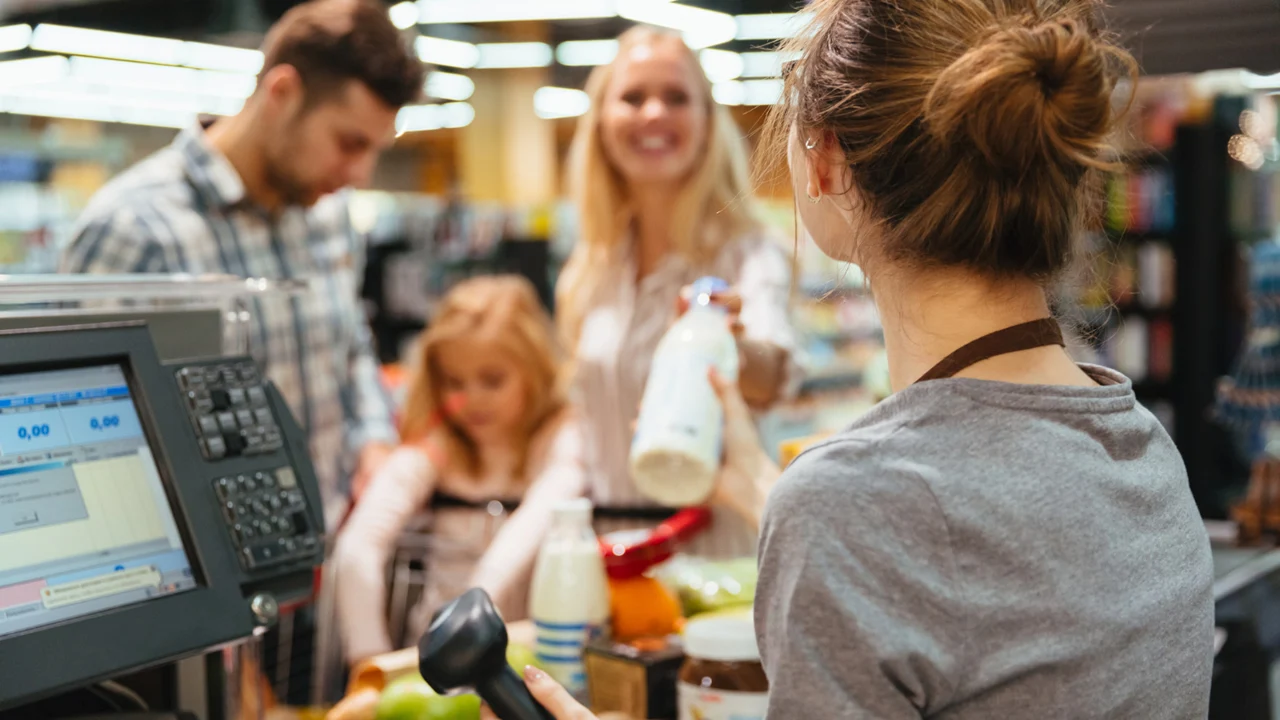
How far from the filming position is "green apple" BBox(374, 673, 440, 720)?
1.22m

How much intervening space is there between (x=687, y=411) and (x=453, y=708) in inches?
17.0

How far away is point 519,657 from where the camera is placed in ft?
4.41

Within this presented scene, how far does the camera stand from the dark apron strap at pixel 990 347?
881 mm

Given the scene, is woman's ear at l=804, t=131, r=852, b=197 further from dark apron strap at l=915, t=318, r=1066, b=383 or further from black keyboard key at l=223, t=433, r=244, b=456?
black keyboard key at l=223, t=433, r=244, b=456

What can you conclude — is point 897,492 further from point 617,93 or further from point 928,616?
point 617,93

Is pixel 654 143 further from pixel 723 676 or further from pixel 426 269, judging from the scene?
pixel 426 269

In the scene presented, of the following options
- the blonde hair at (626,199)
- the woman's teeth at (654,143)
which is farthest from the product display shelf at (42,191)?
the woman's teeth at (654,143)

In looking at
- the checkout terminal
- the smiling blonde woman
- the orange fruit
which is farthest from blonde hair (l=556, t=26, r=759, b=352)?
the checkout terminal

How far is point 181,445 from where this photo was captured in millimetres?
1075

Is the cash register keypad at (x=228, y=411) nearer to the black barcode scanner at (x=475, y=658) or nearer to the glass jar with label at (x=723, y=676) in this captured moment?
the black barcode scanner at (x=475, y=658)

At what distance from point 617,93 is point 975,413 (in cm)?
151

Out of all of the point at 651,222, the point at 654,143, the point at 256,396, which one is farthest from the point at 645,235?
the point at 256,396

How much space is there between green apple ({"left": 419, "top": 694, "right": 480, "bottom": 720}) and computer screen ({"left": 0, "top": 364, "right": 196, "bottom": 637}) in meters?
0.29

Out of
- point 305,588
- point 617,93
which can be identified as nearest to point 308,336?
point 617,93
